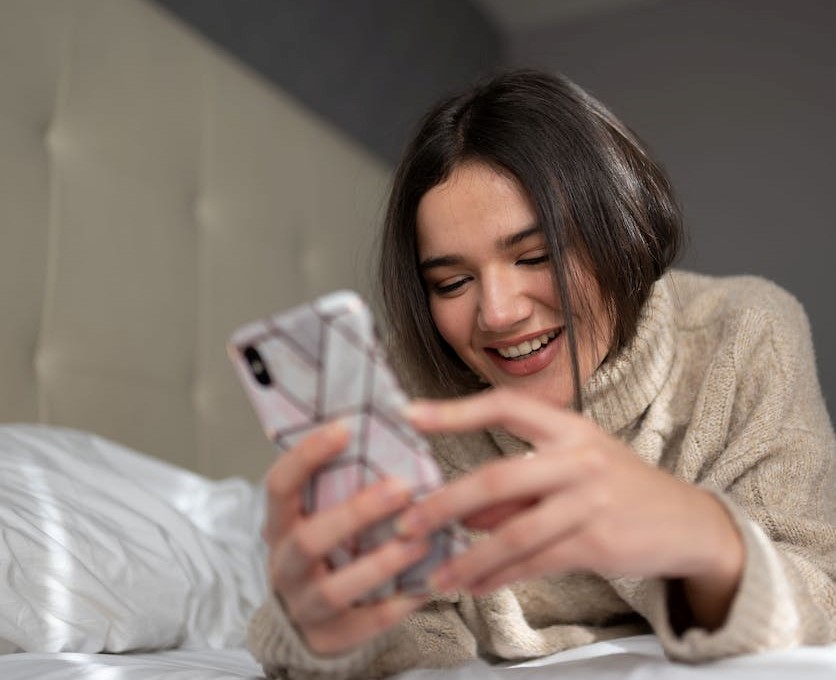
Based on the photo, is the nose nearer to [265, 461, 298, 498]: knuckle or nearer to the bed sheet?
the bed sheet

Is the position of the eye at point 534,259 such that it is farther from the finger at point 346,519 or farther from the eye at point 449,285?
the finger at point 346,519

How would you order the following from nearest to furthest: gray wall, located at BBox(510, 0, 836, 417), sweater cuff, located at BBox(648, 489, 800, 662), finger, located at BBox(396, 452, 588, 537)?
finger, located at BBox(396, 452, 588, 537), sweater cuff, located at BBox(648, 489, 800, 662), gray wall, located at BBox(510, 0, 836, 417)

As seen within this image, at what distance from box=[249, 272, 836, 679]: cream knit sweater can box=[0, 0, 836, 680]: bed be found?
192 mm

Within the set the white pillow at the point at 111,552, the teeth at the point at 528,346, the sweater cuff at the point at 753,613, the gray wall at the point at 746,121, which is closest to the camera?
the sweater cuff at the point at 753,613

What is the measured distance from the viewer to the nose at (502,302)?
0.96 meters

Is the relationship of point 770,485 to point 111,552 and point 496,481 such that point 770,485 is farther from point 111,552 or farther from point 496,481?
point 111,552

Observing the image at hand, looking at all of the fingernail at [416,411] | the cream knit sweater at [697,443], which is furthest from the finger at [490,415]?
the cream knit sweater at [697,443]

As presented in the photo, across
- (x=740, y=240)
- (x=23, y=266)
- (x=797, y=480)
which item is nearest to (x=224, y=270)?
(x=23, y=266)

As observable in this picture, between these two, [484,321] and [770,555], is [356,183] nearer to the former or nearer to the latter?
[484,321]

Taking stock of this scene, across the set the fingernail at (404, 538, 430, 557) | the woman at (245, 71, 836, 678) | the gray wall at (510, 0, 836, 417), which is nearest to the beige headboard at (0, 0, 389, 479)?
the woman at (245, 71, 836, 678)

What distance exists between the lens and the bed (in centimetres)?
93

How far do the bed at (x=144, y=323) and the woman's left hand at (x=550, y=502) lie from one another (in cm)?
14

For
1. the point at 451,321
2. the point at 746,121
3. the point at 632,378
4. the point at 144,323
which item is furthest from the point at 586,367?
the point at 746,121

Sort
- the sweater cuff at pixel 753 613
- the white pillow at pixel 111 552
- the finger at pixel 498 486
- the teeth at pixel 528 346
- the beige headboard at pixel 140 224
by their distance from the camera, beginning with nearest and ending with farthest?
the finger at pixel 498 486 → the sweater cuff at pixel 753 613 → the white pillow at pixel 111 552 → the teeth at pixel 528 346 → the beige headboard at pixel 140 224
